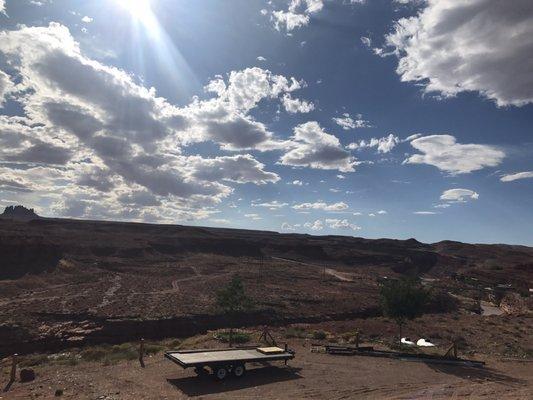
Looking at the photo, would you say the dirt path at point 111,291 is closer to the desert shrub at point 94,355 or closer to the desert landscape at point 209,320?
the desert landscape at point 209,320

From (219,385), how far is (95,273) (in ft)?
185

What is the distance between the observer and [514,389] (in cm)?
1490

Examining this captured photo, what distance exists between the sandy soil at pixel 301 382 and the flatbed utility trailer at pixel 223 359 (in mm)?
351

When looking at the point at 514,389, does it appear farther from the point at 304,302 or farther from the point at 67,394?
the point at 304,302

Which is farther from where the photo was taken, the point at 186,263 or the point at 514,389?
the point at 186,263

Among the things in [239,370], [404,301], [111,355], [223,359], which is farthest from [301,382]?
[111,355]

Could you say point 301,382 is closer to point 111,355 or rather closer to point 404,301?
point 404,301

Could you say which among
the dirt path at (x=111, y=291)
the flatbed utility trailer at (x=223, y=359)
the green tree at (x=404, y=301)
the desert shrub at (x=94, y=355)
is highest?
the green tree at (x=404, y=301)

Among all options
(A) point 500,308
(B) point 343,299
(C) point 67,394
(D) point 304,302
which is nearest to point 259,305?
(D) point 304,302

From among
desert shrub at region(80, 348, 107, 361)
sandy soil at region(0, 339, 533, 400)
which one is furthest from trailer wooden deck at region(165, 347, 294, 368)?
desert shrub at region(80, 348, 107, 361)

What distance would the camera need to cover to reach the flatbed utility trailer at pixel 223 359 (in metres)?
15.4

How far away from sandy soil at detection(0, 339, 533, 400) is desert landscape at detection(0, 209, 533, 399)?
0.07 meters

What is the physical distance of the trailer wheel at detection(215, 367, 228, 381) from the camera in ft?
50.8

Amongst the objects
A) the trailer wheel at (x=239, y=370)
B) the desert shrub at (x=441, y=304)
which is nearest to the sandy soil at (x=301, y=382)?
the trailer wheel at (x=239, y=370)
